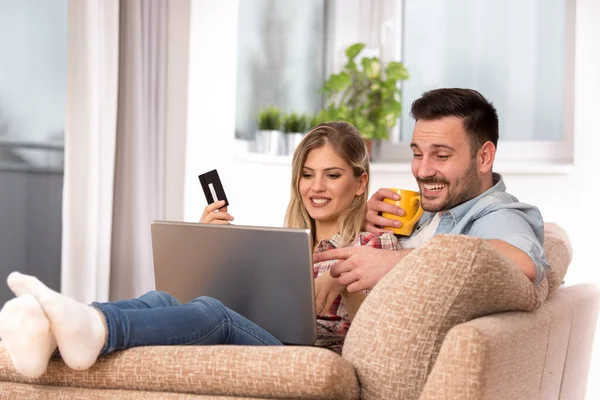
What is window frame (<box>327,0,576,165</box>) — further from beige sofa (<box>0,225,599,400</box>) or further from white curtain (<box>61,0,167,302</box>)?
beige sofa (<box>0,225,599,400</box>)

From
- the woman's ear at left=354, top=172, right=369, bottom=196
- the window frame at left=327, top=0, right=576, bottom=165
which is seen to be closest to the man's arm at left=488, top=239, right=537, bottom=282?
the woman's ear at left=354, top=172, right=369, bottom=196

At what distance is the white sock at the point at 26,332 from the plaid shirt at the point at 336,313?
78 cm

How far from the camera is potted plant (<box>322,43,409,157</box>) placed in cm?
439

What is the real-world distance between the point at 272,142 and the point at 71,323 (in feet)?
10.2

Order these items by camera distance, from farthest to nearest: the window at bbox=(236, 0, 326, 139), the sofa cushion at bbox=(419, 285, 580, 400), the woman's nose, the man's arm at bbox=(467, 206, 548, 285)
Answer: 1. the window at bbox=(236, 0, 326, 139)
2. the woman's nose
3. the man's arm at bbox=(467, 206, 548, 285)
4. the sofa cushion at bbox=(419, 285, 580, 400)

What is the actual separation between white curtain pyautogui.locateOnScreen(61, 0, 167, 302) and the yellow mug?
1.79m

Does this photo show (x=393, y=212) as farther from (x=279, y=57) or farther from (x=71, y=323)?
(x=279, y=57)

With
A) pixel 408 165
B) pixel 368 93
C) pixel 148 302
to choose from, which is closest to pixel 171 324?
pixel 148 302

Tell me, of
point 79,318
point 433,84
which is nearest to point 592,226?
point 433,84

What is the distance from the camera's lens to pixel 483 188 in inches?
88.0

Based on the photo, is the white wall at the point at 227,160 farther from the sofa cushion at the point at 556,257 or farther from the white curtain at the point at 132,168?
the sofa cushion at the point at 556,257

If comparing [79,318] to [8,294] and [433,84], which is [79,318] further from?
[433,84]

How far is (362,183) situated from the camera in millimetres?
2557

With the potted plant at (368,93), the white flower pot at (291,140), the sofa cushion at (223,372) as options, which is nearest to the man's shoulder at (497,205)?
the sofa cushion at (223,372)
